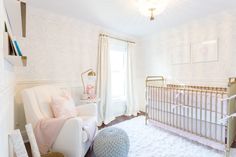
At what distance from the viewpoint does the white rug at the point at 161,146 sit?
1.93m

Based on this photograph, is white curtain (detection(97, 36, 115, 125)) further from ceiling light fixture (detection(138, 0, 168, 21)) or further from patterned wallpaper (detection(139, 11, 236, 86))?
ceiling light fixture (detection(138, 0, 168, 21))

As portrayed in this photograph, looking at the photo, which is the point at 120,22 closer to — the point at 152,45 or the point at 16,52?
the point at 152,45

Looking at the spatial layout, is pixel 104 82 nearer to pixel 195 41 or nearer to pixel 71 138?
pixel 71 138

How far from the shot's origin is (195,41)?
9.63 ft

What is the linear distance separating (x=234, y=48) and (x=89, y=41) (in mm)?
2687

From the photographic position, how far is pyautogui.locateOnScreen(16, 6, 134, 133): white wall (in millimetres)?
2385

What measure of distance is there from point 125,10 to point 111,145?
2.08m

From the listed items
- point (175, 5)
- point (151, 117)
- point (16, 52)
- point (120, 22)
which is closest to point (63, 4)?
point (120, 22)

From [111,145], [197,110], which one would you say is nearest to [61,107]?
[111,145]

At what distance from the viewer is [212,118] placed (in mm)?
2016

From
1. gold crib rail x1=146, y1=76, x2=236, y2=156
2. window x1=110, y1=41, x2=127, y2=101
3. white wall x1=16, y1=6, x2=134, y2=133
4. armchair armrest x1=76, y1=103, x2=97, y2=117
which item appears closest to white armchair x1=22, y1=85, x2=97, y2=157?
armchair armrest x1=76, y1=103, x2=97, y2=117

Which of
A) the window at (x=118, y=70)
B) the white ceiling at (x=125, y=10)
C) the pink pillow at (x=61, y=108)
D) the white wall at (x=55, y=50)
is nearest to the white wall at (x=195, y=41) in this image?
the white ceiling at (x=125, y=10)

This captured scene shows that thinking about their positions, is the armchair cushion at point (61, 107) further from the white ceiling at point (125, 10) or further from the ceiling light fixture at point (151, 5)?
the ceiling light fixture at point (151, 5)

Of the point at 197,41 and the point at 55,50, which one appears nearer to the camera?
the point at 55,50
